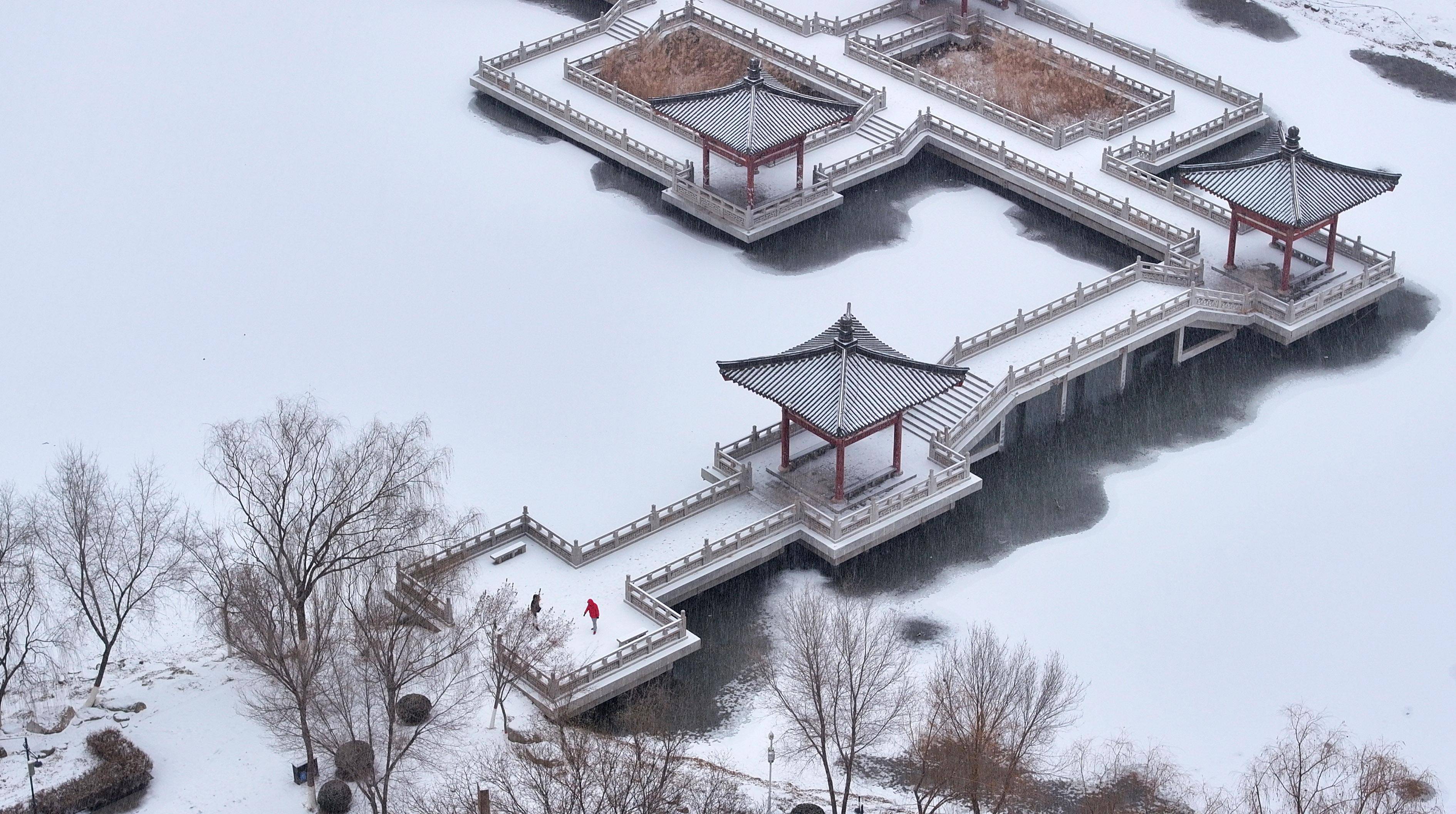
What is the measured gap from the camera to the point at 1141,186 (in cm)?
8175

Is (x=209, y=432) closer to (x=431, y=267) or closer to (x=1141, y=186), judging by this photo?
(x=431, y=267)

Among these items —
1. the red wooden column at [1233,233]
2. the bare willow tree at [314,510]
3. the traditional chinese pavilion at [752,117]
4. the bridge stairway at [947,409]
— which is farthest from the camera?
the traditional chinese pavilion at [752,117]

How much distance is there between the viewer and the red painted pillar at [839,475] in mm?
64125

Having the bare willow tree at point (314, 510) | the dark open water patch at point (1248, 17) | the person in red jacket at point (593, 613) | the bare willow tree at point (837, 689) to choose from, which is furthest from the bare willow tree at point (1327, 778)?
the dark open water patch at point (1248, 17)

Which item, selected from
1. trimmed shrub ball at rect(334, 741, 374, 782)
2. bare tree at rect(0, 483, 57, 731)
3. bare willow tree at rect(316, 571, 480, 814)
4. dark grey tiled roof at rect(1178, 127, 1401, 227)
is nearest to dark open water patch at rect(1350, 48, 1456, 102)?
dark grey tiled roof at rect(1178, 127, 1401, 227)

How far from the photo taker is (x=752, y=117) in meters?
79.2

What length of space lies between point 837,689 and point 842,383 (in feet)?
39.5

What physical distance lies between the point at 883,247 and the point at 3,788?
38.0m

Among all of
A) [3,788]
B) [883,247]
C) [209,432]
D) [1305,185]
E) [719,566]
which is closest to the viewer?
[3,788]

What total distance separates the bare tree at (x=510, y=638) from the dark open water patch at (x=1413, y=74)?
49.8m

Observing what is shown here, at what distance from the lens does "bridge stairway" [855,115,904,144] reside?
85.5m

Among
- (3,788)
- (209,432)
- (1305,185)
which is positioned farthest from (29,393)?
(1305,185)

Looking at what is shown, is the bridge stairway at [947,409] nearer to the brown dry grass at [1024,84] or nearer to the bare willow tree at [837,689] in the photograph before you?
the bare willow tree at [837,689]

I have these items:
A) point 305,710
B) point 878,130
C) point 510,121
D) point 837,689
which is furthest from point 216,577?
point 878,130
